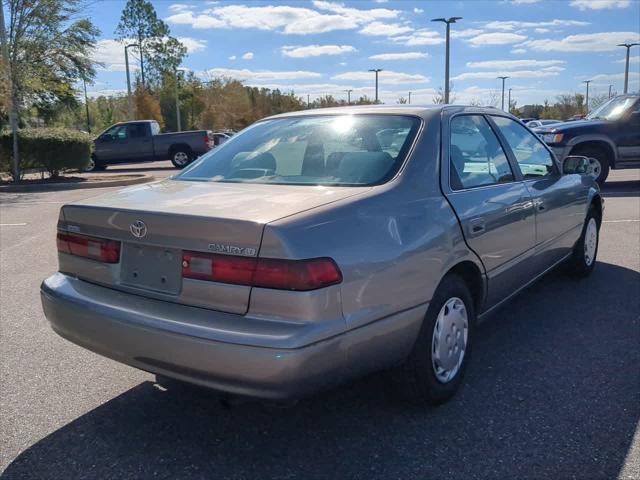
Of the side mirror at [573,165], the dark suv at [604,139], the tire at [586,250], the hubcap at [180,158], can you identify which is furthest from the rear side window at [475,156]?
the hubcap at [180,158]

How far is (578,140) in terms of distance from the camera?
11789mm

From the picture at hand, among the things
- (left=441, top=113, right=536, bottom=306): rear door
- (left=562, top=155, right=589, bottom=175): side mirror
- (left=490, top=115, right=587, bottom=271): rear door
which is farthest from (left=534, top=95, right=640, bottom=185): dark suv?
(left=441, top=113, right=536, bottom=306): rear door

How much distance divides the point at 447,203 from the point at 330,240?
927 mm

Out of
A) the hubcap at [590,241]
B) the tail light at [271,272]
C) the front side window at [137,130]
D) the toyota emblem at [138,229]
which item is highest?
the front side window at [137,130]

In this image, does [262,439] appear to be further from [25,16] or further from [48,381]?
[25,16]

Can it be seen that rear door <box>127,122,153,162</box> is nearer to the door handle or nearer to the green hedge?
the green hedge

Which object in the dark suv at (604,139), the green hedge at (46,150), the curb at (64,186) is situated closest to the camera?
the dark suv at (604,139)

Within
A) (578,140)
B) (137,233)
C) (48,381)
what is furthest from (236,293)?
(578,140)

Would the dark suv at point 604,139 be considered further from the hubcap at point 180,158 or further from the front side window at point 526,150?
the hubcap at point 180,158

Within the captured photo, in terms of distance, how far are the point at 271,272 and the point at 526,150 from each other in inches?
112

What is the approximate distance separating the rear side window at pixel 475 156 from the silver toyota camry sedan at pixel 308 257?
15 millimetres

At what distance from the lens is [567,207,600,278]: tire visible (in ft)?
17.5

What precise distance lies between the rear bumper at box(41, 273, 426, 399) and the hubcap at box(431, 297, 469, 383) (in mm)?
261

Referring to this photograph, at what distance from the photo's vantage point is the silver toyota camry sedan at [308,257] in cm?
234
